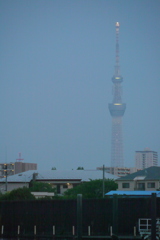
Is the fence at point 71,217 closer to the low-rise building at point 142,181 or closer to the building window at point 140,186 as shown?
the low-rise building at point 142,181

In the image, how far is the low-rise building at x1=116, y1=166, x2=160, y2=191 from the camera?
4112 inches

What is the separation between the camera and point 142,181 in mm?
107125

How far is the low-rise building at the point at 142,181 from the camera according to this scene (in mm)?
104438

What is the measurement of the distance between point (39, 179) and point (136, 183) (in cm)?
4068

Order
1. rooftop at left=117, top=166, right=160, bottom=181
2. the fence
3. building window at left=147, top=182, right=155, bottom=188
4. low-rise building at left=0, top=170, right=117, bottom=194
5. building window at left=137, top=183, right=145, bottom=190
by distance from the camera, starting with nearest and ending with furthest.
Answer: the fence → building window at left=147, top=182, right=155, bottom=188 → building window at left=137, top=183, right=145, bottom=190 → rooftop at left=117, top=166, right=160, bottom=181 → low-rise building at left=0, top=170, right=117, bottom=194

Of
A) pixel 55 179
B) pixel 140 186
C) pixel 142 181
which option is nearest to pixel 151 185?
pixel 142 181

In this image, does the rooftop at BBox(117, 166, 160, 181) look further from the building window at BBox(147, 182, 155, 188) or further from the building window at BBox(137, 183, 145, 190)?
the building window at BBox(137, 183, 145, 190)

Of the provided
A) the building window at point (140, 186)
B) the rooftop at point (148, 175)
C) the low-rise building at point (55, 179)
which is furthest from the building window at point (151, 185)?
the low-rise building at point (55, 179)

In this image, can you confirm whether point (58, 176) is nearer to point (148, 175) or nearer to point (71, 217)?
point (148, 175)

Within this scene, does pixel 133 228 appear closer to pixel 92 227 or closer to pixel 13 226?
pixel 92 227

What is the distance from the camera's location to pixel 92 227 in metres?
46.2

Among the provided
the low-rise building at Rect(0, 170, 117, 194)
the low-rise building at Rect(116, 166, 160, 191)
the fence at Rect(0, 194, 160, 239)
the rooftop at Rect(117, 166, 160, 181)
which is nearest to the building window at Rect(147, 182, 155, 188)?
the low-rise building at Rect(116, 166, 160, 191)

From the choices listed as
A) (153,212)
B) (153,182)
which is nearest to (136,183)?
(153,182)

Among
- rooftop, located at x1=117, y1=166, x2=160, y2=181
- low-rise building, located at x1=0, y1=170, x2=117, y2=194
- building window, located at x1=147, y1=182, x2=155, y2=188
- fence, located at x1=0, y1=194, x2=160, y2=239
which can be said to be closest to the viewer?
fence, located at x1=0, y1=194, x2=160, y2=239
